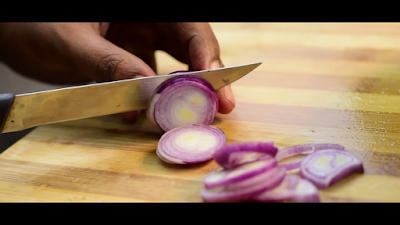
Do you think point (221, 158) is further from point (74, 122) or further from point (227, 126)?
point (74, 122)

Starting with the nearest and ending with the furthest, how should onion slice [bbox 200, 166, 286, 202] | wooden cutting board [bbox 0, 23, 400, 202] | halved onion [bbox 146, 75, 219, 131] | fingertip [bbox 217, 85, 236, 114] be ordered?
onion slice [bbox 200, 166, 286, 202]
wooden cutting board [bbox 0, 23, 400, 202]
halved onion [bbox 146, 75, 219, 131]
fingertip [bbox 217, 85, 236, 114]

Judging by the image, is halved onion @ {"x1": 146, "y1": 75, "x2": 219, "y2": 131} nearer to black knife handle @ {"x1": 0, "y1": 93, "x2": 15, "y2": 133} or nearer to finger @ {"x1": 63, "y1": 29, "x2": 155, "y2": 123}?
finger @ {"x1": 63, "y1": 29, "x2": 155, "y2": 123}

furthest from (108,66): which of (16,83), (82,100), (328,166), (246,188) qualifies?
(16,83)

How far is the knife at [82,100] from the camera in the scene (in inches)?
43.6

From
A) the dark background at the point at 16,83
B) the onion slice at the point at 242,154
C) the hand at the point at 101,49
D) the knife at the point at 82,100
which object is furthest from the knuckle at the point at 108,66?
the dark background at the point at 16,83

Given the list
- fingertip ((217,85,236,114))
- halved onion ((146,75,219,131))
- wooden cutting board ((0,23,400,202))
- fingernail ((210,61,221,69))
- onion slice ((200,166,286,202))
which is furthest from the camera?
fingernail ((210,61,221,69))

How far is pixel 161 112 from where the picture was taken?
4.04ft

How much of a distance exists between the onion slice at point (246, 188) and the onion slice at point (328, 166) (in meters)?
0.09

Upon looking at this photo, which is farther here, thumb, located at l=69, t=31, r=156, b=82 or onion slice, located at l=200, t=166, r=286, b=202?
thumb, located at l=69, t=31, r=156, b=82

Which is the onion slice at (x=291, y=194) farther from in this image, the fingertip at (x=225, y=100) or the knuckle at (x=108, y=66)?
the knuckle at (x=108, y=66)

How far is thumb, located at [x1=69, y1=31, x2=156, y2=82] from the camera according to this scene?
51.3 inches

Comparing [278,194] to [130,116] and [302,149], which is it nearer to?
[302,149]

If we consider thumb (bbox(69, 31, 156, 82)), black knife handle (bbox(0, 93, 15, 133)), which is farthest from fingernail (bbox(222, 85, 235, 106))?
black knife handle (bbox(0, 93, 15, 133))

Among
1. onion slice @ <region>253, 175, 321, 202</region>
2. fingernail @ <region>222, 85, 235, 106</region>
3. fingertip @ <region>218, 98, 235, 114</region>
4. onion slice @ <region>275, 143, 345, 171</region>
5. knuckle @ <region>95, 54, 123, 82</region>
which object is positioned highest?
knuckle @ <region>95, 54, 123, 82</region>
